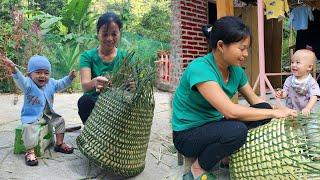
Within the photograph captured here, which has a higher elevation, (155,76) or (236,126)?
(155,76)

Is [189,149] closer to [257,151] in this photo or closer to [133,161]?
[257,151]

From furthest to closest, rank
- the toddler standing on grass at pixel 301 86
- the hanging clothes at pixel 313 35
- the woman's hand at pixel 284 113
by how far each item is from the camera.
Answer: the hanging clothes at pixel 313 35 → the toddler standing on grass at pixel 301 86 → the woman's hand at pixel 284 113

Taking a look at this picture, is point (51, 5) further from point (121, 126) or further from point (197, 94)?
point (197, 94)

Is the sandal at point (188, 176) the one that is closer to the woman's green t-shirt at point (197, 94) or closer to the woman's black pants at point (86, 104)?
the woman's green t-shirt at point (197, 94)

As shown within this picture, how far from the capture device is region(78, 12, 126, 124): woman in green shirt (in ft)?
12.7

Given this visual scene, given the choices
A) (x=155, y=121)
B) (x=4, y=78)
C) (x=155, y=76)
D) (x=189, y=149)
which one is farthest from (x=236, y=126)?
(x=4, y=78)

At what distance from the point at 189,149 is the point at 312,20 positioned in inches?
219

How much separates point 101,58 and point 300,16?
13.4 ft

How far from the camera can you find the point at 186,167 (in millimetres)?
2896

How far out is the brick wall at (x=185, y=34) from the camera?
20.1ft

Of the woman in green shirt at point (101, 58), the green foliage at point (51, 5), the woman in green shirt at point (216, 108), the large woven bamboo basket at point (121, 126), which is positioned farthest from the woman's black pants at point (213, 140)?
the green foliage at point (51, 5)

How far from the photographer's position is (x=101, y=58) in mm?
4066

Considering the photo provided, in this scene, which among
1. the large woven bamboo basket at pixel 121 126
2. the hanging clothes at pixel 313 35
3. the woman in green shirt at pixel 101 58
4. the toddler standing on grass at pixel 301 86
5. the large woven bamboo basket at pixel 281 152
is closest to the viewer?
the large woven bamboo basket at pixel 281 152

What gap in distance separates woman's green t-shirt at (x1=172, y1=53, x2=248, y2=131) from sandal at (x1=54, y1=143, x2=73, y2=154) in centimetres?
160
